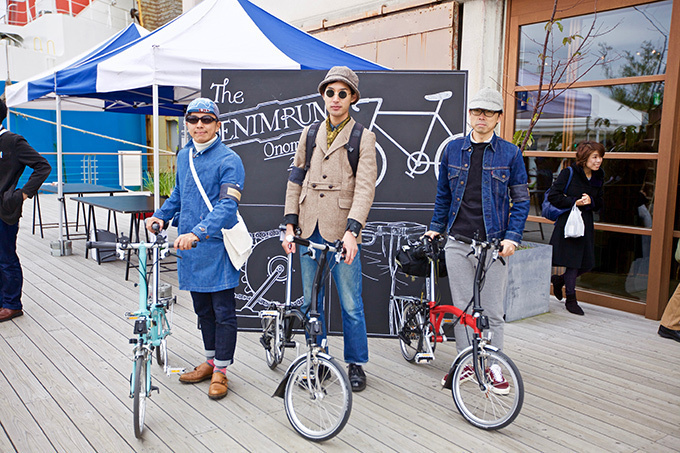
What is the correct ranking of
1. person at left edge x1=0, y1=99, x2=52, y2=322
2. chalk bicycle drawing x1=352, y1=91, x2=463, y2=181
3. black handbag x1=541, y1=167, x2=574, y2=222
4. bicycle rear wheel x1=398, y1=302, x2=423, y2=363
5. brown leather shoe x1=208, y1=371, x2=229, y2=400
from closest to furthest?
brown leather shoe x1=208, y1=371, x2=229, y2=400, bicycle rear wheel x1=398, y1=302, x2=423, y2=363, chalk bicycle drawing x1=352, y1=91, x2=463, y2=181, person at left edge x1=0, y1=99, x2=52, y2=322, black handbag x1=541, y1=167, x2=574, y2=222

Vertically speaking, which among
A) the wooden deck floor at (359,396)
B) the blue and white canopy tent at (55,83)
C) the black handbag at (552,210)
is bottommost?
the wooden deck floor at (359,396)

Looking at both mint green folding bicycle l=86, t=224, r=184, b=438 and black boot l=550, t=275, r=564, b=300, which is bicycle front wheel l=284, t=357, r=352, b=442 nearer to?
mint green folding bicycle l=86, t=224, r=184, b=438

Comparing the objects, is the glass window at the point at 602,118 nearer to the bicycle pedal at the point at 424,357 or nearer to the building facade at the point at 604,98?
the building facade at the point at 604,98

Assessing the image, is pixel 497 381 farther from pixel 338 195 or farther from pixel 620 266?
pixel 620 266

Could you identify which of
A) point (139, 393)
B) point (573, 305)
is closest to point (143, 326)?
point (139, 393)

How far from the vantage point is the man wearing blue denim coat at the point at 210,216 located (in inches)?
136

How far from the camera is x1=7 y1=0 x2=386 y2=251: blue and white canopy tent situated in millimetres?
5402

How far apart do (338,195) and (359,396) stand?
4.22 feet

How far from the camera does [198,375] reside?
12.7 feet

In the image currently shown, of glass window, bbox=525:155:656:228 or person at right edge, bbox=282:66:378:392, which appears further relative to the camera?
glass window, bbox=525:155:656:228

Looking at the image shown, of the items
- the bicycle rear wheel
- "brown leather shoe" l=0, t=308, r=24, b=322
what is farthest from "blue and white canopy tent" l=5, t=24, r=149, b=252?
the bicycle rear wheel

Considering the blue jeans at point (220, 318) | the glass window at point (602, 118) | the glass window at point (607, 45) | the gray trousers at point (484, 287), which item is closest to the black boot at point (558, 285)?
the glass window at point (602, 118)

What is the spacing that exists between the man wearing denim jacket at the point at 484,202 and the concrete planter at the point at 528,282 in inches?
70.9

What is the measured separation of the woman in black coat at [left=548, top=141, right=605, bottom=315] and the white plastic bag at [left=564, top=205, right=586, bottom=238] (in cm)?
7
